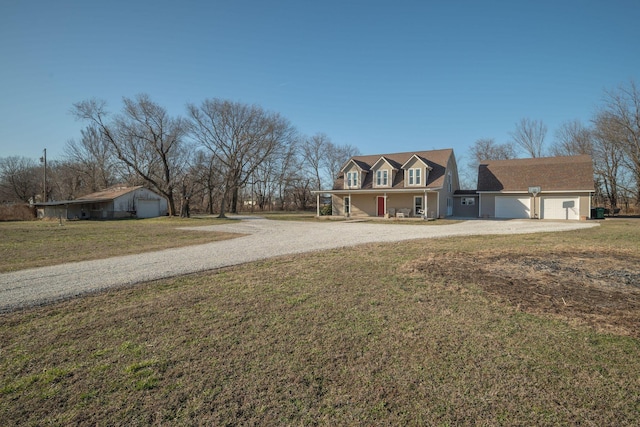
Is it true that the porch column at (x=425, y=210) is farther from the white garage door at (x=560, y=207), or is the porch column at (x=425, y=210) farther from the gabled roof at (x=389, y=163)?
the white garage door at (x=560, y=207)

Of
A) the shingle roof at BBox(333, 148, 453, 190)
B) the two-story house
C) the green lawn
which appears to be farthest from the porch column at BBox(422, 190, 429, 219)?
the green lawn

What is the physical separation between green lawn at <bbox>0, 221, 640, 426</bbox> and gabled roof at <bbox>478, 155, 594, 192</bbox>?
26.4 m

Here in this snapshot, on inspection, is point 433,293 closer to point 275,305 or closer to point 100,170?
point 275,305

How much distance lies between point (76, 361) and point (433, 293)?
5.17 m

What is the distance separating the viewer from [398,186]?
29.0 metres

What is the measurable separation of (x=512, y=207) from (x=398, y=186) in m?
10.3

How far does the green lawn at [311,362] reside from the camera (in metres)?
2.57

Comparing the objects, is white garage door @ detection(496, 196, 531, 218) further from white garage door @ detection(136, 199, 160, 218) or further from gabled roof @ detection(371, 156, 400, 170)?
white garage door @ detection(136, 199, 160, 218)

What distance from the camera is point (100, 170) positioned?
159 feet

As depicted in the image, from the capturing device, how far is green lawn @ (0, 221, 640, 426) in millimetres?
2574

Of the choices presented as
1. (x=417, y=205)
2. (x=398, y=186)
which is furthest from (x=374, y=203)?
(x=417, y=205)

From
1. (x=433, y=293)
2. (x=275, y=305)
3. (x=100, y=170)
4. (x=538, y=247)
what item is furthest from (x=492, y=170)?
(x=100, y=170)

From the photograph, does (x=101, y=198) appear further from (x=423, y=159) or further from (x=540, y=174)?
(x=540, y=174)

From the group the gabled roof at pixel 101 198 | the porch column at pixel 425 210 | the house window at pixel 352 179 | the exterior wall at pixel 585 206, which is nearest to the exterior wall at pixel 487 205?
the porch column at pixel 425 210
